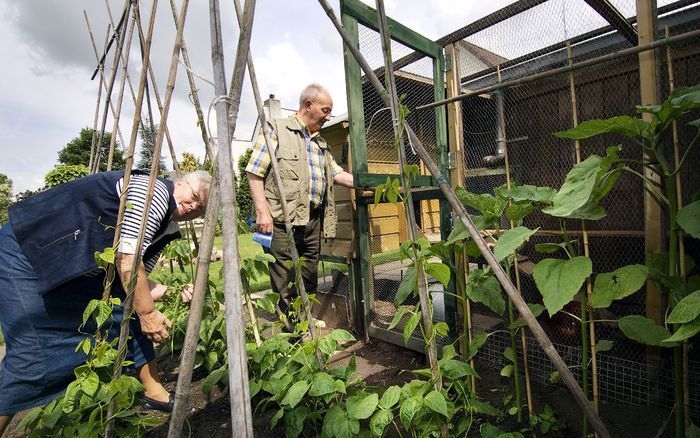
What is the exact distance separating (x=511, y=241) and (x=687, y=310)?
457 millimetres

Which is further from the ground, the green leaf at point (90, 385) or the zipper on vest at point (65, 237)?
the zipper on vest at point (65, 237)

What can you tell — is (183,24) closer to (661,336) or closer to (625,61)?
(661,336)

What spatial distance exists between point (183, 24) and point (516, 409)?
217 centimetres

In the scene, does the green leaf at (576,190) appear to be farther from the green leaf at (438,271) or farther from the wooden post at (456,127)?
the wooden post at (456,127)

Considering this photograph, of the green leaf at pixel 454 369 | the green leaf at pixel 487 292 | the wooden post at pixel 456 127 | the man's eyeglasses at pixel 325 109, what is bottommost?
the green leaf at pixel 454 369

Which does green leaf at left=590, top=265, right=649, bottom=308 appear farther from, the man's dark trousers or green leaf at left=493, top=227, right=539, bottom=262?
the man's dark trousers

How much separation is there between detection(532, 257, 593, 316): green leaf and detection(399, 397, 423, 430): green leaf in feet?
1.75

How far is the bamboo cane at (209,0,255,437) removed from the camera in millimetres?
854

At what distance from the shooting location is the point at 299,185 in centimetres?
272

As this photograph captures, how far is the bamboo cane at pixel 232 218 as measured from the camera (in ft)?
2.80

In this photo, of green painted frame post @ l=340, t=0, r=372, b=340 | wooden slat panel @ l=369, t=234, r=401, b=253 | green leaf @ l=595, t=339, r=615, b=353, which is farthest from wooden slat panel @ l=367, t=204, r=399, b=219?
green leaf @ l=595, t=339, r=615, b=353

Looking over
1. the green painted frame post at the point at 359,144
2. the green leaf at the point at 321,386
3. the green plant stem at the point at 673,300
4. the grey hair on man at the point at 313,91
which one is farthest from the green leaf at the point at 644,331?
the grey hair on man at the point at 313,91

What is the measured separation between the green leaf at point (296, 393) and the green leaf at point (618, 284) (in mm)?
1125

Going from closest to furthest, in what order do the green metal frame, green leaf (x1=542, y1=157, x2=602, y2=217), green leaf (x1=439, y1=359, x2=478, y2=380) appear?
1. green leaf (x1=542, y1=157, x2=602, y2=217)
2. green leaf (x1=439, y1=359, x2=478, y2=380)
3. the green metal frame
